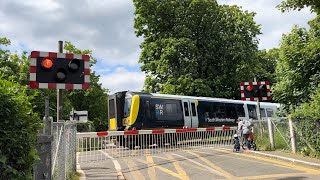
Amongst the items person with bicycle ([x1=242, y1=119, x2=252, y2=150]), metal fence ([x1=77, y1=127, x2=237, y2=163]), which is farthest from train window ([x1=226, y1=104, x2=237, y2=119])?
person with bicycle ([x1=242, y1=119, x2=252, y2=150])

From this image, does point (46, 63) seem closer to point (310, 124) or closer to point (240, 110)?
point (310, 124)

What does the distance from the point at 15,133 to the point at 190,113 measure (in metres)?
20.0

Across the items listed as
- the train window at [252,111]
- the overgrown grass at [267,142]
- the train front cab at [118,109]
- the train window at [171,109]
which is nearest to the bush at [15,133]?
the overgrown grass at [267,142]

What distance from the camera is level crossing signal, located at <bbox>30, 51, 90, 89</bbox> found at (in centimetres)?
781

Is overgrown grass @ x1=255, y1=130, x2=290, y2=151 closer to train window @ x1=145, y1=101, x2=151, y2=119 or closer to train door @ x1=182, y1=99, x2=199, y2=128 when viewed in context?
train window @ x1=145, y1=101, x2=151, y2=119

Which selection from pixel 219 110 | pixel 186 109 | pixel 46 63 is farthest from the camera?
pixel 219 110

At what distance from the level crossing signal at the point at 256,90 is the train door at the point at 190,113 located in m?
7.46

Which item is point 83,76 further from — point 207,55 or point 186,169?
point 207,55

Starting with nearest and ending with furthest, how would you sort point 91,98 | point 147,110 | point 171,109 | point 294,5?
point 294,5 → point 147,110 → point 171,109 → point 91,98

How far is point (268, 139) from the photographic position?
14.6 metres

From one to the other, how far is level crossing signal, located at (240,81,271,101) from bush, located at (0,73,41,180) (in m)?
12.7

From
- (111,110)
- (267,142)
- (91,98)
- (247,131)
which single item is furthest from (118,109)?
(91,98)

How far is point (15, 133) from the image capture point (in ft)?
11.4

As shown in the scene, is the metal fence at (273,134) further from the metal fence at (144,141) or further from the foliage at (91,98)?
the foliage at (91,98)
